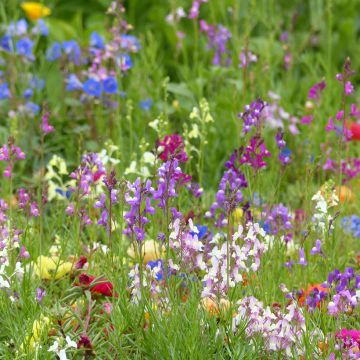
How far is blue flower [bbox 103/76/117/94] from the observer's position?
4523 millimetres

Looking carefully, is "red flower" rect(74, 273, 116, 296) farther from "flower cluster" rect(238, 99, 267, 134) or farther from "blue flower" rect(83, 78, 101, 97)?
"blue flower" rect(83, 78, 101, 97)

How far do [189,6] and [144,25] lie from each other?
0.34m

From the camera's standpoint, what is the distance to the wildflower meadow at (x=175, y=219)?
7.93 feet

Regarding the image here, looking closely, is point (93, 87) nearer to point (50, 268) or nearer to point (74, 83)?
point (74, 83)

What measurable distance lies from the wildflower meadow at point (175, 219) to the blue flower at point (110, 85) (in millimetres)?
11

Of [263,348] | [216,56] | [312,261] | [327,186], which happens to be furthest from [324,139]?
[263,348]

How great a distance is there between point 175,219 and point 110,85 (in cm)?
211

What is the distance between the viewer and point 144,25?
20.8ft

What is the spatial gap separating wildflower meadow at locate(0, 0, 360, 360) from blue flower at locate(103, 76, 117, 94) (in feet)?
0.04

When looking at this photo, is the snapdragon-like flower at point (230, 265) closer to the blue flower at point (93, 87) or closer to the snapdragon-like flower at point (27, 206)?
the snapdragon-like flower at point (27, 206)

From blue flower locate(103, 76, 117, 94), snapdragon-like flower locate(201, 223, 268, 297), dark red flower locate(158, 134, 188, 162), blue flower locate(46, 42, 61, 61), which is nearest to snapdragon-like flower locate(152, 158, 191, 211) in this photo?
snapdragon-like flower locate(201, 223, 268, 297)

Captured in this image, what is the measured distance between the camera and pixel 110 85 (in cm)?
454

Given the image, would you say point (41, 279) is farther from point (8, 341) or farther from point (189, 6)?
point (189, 6)

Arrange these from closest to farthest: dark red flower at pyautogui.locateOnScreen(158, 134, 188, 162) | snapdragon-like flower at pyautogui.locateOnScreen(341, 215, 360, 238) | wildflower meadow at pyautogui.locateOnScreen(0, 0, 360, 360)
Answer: wildflower meadow at pyautogui.locateOnScreen(0, 0, 360, 360), dark red flower at pyautogui.locateOnScreen(158, 134, 188, 162), snapdragon-like flower at pyautogui.locateOnScreen(341, 215, 360, 238)
